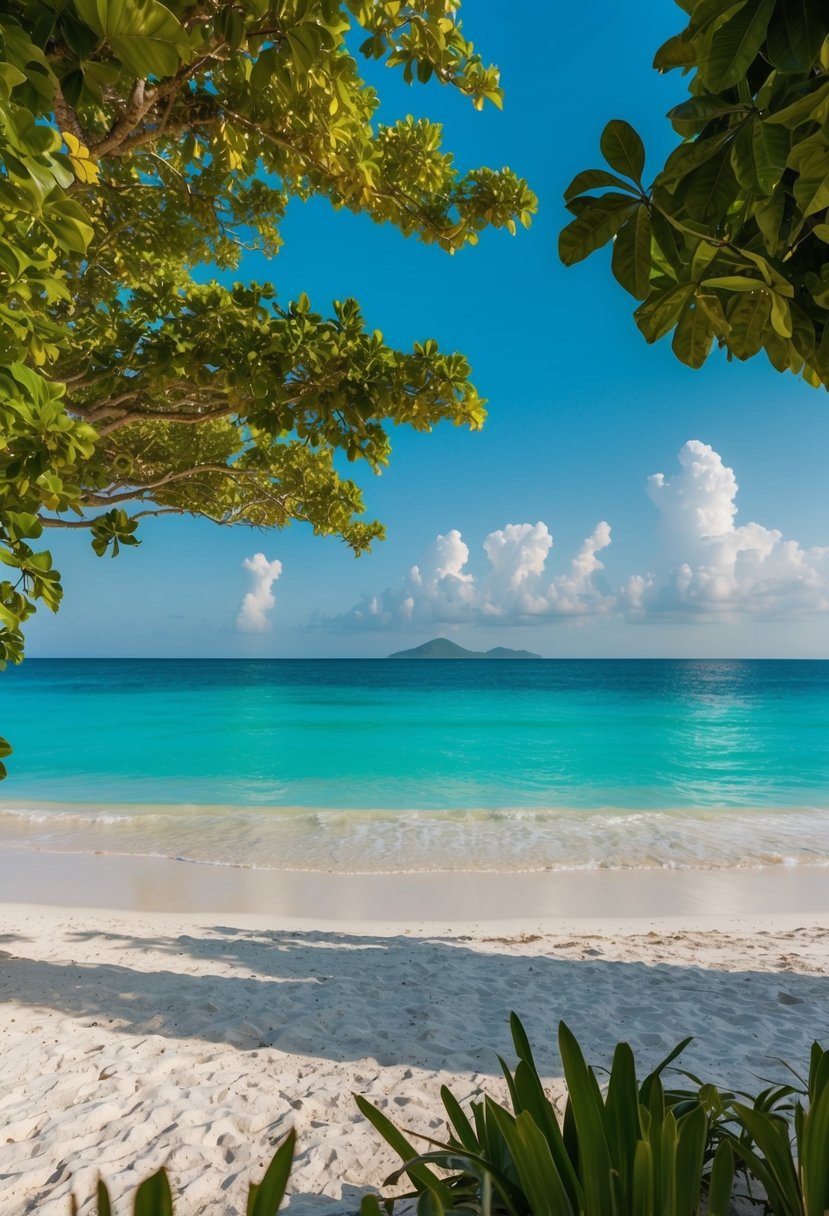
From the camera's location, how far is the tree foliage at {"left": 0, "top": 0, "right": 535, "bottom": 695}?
1.48 metres

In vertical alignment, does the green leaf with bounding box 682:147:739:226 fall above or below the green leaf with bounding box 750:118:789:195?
above

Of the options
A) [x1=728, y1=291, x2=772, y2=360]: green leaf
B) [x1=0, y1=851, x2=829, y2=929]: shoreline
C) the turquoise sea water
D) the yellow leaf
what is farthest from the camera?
the turquoise sea water

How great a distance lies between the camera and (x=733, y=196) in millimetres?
1104

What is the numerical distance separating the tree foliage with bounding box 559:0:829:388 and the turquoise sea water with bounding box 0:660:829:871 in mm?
9230

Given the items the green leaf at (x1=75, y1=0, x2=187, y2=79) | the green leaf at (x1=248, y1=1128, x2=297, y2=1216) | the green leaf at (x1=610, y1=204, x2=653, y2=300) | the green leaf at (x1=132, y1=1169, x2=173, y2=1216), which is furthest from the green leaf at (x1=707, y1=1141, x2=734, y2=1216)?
the green leaf at (x1=75, y1=0, x2=187, y2=79)

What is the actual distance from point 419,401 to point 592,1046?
150 inches

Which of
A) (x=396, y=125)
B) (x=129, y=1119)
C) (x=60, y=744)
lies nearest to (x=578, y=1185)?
(x=129, y=1119)

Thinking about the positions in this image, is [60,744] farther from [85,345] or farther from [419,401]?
[419,401]

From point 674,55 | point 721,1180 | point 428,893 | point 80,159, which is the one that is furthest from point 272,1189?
point 428,893

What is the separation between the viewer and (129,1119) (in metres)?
3.03

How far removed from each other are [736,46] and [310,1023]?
471 centimetres

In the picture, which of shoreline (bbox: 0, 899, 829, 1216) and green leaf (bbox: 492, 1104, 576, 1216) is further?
shoreline (bbox: 0, 899, 829, 1216)

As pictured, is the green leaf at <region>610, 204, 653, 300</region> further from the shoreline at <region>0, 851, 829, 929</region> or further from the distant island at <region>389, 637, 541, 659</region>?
the distant island at <region>389, 637, 541, 659</region>

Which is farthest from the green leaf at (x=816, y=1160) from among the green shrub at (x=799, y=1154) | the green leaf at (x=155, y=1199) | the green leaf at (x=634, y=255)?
the green leaf at (x=634, y=255)
